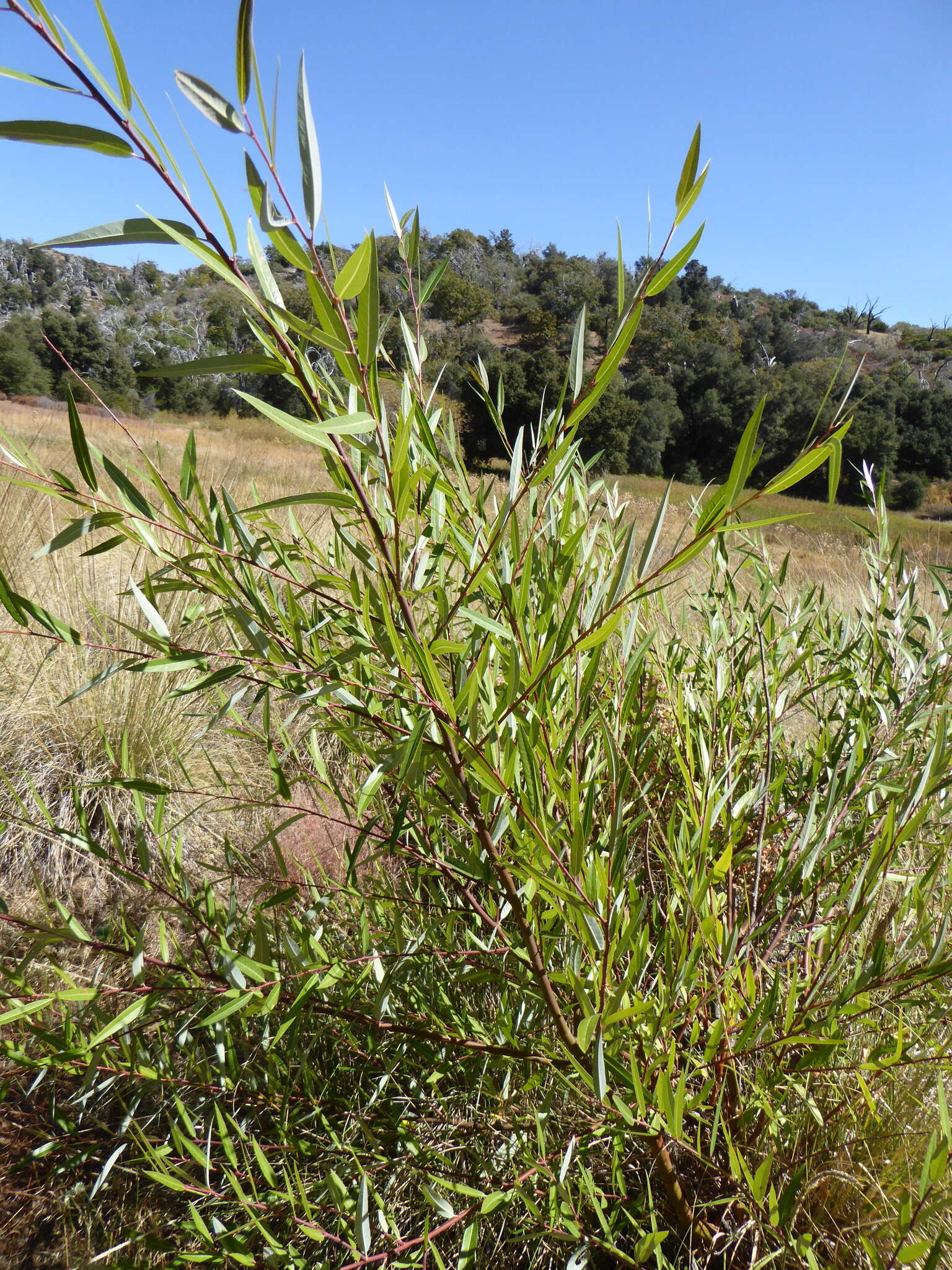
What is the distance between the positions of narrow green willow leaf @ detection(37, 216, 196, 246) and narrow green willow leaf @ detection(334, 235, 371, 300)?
0.17 feet

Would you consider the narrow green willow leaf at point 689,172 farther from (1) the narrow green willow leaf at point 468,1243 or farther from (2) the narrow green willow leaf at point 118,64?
(1) the narrow green willow leaf at point 468,1243

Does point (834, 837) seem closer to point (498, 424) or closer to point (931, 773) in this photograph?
point (931, 773)

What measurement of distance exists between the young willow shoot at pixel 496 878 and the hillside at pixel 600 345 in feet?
48.2

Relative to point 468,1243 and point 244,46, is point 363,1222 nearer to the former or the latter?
point 468,1243

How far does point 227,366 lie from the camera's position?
26cm

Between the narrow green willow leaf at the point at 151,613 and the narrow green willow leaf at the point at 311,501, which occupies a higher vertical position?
the narrow green willow leaf at the point at 311,501

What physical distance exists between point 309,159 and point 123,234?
0.07 meters

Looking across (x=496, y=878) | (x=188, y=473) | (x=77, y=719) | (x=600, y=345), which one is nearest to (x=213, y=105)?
(x=188, y=473)

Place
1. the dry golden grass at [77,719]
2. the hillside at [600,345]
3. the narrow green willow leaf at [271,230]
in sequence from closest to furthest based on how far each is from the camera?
the narrow green willow leaf at [271,230] < the dry golden grass at [77,719] < the hillside at [600,345]

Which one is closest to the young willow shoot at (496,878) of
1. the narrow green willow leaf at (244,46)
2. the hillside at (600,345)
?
the narrow green willow leaf at (244,46)

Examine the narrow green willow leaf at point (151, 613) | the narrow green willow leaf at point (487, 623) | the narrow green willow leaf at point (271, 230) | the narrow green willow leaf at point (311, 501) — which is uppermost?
the narrow green willow leaf at point (271, 230)

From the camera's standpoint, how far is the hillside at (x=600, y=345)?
66.3 ft

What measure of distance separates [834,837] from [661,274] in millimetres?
508

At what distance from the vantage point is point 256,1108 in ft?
2.55
